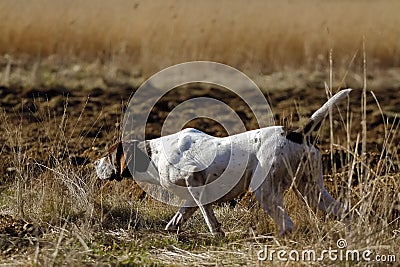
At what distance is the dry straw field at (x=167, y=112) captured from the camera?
5.01m

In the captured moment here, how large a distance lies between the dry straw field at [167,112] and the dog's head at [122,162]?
0.60 feet

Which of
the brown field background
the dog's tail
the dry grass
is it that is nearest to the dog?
the dog's tail

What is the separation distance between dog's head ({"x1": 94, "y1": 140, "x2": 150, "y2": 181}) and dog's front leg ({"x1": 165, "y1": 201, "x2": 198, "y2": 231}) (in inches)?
16.7

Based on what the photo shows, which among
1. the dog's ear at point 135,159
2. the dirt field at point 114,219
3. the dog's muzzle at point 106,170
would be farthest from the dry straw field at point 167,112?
the dog's ear at point 135,159

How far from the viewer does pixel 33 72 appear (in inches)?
489

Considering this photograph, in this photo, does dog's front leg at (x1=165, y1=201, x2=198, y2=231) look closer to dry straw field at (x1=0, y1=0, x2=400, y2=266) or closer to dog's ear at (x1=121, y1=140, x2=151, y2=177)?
dry straw field at (x1=0, y1=0, x2=400, y2=266)

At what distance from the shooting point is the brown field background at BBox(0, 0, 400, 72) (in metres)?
13.5

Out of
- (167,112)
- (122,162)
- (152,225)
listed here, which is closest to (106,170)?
(122,162)

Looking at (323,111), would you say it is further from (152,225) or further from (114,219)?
(114,219)

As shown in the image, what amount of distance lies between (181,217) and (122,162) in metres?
0.61

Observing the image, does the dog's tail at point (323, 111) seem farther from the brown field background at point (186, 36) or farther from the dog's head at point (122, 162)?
the brown field background at point (186, 36)

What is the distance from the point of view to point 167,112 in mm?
10734

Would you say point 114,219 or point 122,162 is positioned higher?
point 122,162

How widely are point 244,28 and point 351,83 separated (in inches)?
95.4
